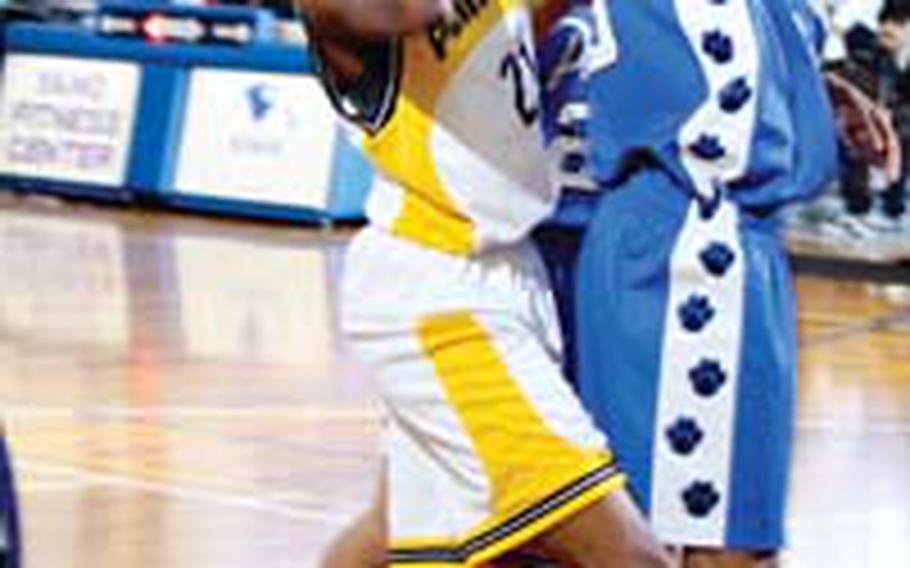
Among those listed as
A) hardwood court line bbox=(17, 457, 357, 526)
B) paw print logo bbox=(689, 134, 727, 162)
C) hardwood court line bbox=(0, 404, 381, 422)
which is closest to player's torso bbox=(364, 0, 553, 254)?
paw print logo bbox=(689, 134, 727, 162)

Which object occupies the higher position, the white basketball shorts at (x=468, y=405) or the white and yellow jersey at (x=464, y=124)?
the white and yellow jersey at (x=464, y=124)

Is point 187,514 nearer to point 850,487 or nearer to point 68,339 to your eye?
point 850,487

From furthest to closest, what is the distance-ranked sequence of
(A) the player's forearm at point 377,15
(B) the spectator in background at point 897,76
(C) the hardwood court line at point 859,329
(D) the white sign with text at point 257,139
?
(D) the white sign with text at point 257,139, (B) the spectator in background at point 897,76, (C) the hardwood court line at point 859,329, (A) the player's forearm at point 377,15

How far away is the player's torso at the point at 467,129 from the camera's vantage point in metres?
3.89

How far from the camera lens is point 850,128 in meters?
4.49

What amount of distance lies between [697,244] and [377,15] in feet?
2.41

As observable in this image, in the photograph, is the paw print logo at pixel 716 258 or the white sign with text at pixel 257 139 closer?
the paw print logo at pixel 716 258

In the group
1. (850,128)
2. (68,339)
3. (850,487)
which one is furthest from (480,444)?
(68,339)

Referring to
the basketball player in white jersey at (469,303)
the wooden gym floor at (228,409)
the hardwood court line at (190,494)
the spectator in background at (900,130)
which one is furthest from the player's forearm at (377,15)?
the spectator in background at (900,130)

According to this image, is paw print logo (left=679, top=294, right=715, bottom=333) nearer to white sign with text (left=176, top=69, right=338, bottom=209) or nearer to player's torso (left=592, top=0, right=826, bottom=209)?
player's torso (left=592, top=0, right=826, bottom=209)

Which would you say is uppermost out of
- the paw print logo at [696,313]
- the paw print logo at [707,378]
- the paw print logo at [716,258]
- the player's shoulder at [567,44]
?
the player's shoulder at [567,44]

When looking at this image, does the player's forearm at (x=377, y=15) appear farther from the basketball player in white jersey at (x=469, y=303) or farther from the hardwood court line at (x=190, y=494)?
the hardwood court line at (x=190, y=494)

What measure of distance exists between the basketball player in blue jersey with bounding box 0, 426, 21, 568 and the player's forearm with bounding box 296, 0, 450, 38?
838mm

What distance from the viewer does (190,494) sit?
317 inches
